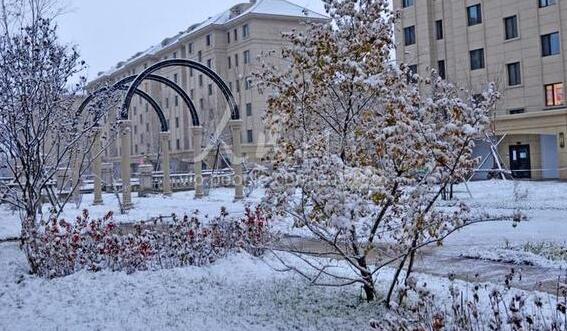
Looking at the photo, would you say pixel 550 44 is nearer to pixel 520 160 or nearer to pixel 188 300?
pixel 520 160

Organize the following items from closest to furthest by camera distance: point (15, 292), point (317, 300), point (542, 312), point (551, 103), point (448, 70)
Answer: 1. point (542, 312)
2. point (317, 300)
3. point (15, 292)
4. point (551, 103)
5. point (448, 70)

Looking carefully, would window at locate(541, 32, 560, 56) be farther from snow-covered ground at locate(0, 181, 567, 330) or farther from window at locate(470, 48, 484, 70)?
snow-covered ground at locate(0, 181, 567, 330)

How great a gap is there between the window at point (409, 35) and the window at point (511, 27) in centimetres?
597

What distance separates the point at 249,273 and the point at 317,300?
189 cm

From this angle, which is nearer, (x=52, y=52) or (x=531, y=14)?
(x=52, y=52)

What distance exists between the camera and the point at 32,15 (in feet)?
38.1

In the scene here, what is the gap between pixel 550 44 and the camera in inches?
1153

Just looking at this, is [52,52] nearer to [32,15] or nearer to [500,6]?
[32,15]

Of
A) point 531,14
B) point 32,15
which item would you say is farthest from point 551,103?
point 32,15

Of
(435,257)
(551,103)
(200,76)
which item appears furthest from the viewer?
(200,76)

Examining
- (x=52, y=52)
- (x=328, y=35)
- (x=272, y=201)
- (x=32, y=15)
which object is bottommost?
(x=272, y=201)

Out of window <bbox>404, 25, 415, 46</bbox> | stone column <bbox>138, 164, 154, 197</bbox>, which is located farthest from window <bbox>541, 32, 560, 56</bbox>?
stone column <bbox>138, 164, 154, 197</bbox>

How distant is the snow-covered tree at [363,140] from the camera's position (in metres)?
5.76

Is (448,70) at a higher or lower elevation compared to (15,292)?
higher
